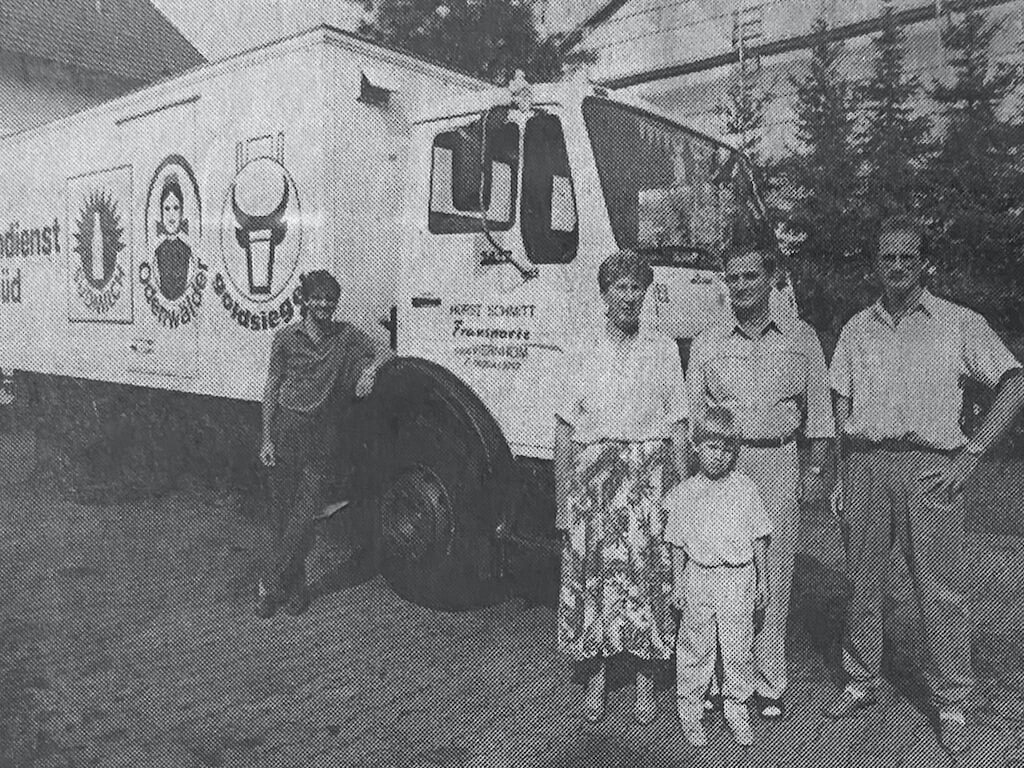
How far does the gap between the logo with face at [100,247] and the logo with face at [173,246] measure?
27 centimetres

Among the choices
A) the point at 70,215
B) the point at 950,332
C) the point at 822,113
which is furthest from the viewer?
the point at 70,215

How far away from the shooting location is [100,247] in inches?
193

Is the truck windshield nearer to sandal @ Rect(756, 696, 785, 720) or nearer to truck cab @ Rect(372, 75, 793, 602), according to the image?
truck cab @ Rect(372, 75, 793, 602)

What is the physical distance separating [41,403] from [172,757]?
14.8 ft

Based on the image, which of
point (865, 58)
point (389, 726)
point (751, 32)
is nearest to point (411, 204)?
point (751, 32)

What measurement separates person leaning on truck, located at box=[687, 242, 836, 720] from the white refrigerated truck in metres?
0.42

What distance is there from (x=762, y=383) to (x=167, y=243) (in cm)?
330

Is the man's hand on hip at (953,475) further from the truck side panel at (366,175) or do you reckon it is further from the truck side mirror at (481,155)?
the truck side panel at (366,175)

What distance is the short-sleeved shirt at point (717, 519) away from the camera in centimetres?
214

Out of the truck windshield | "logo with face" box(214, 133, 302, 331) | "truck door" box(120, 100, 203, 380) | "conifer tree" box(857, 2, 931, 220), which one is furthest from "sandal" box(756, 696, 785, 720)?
"truck door" box(120, 100, 203, 380)

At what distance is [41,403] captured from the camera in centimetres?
593

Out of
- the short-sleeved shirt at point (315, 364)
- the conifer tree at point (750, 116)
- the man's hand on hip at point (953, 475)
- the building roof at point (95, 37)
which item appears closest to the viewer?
the man's hand on hip at point (953, 475)

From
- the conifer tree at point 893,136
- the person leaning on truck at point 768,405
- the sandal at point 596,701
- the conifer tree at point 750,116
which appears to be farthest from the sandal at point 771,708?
the conifer tree at point 750,116

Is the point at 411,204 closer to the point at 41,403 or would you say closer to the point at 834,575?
the point at 834,575
